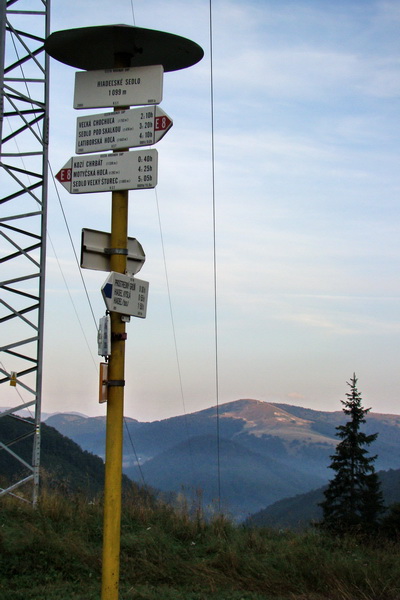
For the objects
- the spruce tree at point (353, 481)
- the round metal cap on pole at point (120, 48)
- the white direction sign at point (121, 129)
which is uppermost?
the round metal cap on pole at point (120, 48)

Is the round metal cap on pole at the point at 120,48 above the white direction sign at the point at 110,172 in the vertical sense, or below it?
above

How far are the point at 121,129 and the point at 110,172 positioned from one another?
0.40 meters

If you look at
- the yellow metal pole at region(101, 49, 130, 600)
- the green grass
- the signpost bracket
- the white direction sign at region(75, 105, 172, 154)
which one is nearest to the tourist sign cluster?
the white direction sign at region(75, 105, 172, 154)

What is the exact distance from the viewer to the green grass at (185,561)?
7.53 meters

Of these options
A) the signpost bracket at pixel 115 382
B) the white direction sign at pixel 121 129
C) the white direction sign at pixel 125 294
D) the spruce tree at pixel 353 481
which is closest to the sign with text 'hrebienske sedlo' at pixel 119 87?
the white direction sign at pixel 121 129

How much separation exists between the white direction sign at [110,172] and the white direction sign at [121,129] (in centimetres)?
10

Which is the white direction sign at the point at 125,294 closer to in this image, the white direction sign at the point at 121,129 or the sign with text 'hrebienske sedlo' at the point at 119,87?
the white direction sign at the point at 121,129

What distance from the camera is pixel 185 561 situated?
8.77 metres

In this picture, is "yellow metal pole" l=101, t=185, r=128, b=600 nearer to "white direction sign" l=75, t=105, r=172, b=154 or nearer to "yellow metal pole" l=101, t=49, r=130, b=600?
"yellow metal pole" l=101, t=49, r=130, b=600

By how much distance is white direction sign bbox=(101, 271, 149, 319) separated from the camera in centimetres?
559

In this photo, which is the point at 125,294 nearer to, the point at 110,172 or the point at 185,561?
the point at 110,172

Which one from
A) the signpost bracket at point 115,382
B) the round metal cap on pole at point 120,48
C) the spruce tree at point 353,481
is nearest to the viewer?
the signpost bracket at point 115,382

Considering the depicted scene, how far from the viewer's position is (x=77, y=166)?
19.7ft

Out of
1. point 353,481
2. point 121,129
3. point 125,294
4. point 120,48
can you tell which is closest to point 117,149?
point 121,129
